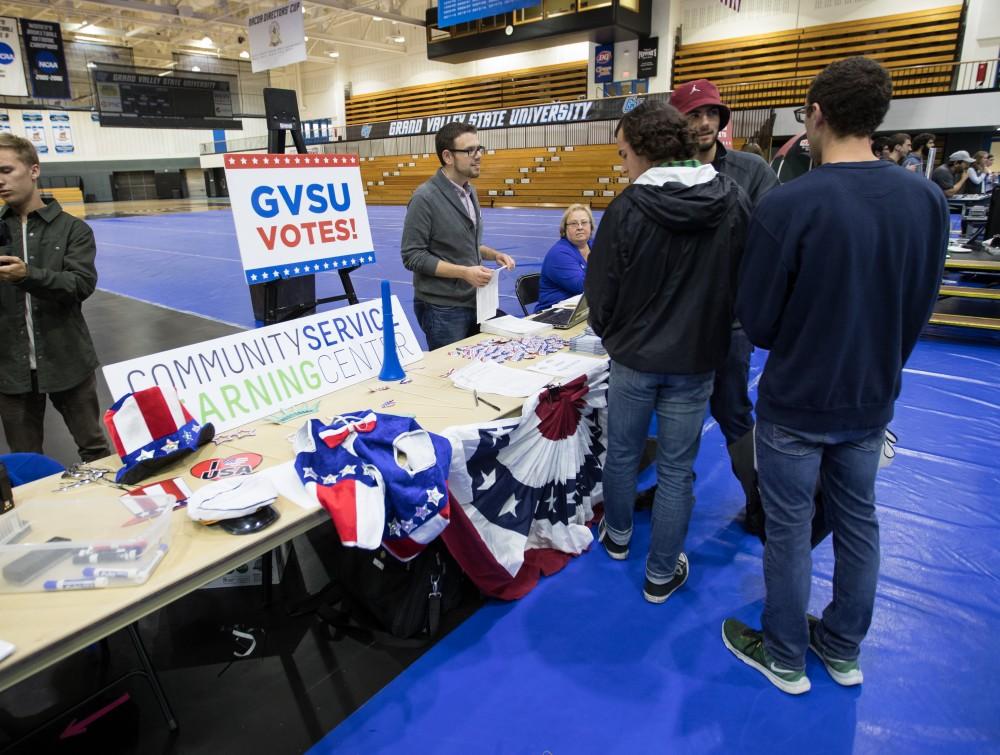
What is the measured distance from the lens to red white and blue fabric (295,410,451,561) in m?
1.52

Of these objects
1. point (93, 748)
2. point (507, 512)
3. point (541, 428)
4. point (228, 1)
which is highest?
Answer: point (228, 1)

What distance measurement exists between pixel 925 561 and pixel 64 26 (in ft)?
98.0

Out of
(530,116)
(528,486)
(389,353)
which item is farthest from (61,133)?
(528,486)

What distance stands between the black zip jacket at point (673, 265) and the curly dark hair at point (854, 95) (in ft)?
1.25

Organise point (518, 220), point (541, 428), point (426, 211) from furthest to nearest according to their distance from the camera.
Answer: point (518, 220)
point (426, 211)
point (541, 428)

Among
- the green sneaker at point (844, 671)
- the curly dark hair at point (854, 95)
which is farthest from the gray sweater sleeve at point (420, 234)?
the green sneaker at point (844, 671)

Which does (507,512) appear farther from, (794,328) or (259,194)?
(259,194)

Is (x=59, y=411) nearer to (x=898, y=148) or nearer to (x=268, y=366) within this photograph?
(x=268, y=366)

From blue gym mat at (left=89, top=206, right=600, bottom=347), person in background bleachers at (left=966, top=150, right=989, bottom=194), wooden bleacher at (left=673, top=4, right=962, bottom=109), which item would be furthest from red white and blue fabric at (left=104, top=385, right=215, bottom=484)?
wooden bleacher at (left=673, top=4, right=962, bottom=109)

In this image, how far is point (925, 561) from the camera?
2375 millimetres

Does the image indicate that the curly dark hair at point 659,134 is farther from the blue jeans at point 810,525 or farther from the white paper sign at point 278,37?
the white paper sign at point 278,37

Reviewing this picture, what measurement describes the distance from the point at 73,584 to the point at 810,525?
70.0 inches

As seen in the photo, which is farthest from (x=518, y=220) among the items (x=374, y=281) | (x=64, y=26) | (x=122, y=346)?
(x=64, y=26)

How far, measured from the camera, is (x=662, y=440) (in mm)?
2055
